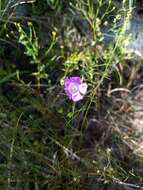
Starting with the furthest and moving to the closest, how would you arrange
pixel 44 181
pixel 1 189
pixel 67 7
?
pixel 67 7 < pixel 44 181 < pixel 1 189

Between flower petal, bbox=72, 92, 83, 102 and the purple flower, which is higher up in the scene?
the purple flower

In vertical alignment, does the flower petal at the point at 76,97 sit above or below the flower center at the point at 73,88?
below

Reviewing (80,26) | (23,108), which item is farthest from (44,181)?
(80,26)

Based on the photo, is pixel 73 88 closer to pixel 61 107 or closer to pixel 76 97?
pixel 76 97

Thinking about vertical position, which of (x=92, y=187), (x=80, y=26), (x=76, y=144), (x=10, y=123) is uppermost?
(x=80, y=26)

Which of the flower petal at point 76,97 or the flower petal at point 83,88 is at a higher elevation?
the flower petal at point 83,88

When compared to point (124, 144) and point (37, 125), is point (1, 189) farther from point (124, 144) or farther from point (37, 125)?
point (124, 144)

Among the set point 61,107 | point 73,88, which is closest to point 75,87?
point 73,88

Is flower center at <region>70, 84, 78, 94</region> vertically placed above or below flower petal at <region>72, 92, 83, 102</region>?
above

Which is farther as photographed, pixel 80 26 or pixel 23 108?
pixel 80 26
